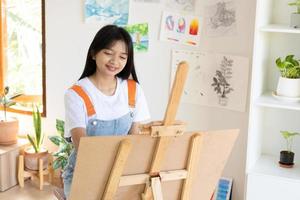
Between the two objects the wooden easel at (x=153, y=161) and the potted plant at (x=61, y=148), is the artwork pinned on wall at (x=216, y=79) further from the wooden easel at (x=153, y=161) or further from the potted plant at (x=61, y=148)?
the wooden easel at (x=153, y=161)

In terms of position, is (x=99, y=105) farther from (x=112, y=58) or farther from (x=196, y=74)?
(x=196, y=74)

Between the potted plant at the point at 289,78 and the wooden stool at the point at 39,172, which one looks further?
the wooden stool at the point at 39,172

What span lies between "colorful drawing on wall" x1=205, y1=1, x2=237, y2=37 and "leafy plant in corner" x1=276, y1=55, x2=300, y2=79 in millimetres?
436

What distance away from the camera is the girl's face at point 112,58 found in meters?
1.96

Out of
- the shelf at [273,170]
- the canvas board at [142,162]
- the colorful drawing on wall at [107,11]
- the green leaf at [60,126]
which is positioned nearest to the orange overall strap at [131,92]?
the canvas board at [142,162]

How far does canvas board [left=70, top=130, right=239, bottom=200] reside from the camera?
1.58 meters

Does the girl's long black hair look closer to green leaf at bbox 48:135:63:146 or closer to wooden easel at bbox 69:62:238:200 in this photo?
wooden easel at bbox 69:62:238:200

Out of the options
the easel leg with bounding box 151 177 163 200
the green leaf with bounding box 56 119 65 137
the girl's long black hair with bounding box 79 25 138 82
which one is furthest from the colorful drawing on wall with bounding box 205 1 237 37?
the easel leg with bounding box 151 177 163 200

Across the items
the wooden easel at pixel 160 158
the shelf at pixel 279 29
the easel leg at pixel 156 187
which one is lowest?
the easel leg at pixel 156 187

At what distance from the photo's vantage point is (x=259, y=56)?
2.61m

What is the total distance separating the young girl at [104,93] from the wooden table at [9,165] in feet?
5.24

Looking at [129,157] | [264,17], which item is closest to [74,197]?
[129,157]

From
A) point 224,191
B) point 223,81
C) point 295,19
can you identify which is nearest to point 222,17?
point 223,81

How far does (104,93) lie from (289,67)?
1.10 m
